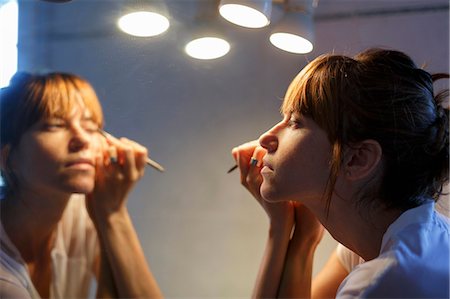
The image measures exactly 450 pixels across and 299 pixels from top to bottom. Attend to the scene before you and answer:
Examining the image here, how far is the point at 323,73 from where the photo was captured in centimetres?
75

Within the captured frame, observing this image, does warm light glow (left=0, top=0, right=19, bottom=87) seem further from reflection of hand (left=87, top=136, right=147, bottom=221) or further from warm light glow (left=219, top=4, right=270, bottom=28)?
warm light glow (left=219, top=4, right=270, bottom=28)

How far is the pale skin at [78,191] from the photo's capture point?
799 millimetres

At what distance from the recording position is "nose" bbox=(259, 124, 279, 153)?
789 millimetres

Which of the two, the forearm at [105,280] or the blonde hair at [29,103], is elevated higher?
the blonde hair at [29,103]

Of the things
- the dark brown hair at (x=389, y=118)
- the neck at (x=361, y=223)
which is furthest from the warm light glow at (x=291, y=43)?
the neck at (x=361, y=223)

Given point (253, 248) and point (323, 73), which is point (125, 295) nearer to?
point (253, 248)

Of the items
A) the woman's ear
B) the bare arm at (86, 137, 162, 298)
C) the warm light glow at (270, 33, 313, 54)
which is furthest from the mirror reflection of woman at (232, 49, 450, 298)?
the bare arm at (86, 137, 162, 298)

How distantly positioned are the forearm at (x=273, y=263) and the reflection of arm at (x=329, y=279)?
7 cm

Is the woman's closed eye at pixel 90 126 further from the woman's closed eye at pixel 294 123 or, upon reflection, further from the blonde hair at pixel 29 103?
the woman's closed eye at pixel 294 123

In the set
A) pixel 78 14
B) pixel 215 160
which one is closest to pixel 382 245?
pixel 215 160

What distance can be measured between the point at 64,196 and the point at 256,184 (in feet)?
0.94

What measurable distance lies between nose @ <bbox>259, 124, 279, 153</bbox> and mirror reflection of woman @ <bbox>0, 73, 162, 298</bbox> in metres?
0.19

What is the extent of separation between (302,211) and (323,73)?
0.24 meters

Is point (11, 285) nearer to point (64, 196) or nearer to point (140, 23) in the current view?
point (64, 196)
